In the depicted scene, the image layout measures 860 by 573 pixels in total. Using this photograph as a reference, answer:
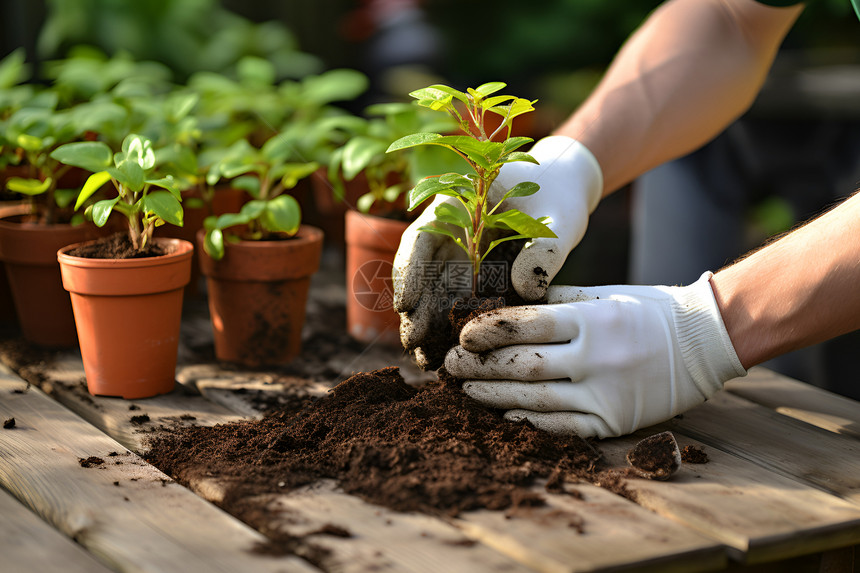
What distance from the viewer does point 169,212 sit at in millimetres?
1348

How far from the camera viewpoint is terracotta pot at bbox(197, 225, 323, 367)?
157 cm

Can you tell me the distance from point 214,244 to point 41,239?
0.37 meters

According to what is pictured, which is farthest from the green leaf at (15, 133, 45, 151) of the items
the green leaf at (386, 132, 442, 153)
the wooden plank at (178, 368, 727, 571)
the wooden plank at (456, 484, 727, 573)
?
the wooden plank at (456, 484, 727, 573)

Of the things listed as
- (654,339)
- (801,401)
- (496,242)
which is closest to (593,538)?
(654,339)

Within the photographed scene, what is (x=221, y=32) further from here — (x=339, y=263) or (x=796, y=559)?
(x=796, y=559)

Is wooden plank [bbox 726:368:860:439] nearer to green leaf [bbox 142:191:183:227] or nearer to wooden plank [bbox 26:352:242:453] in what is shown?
wooden plank [bbox 26:352:242:453]

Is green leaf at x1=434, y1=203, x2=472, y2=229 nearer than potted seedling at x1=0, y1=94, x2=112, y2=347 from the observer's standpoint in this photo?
Yes

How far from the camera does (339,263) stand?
235cm

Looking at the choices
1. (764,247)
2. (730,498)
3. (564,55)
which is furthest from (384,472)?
(564,55)

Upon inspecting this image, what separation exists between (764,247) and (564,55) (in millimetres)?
3120

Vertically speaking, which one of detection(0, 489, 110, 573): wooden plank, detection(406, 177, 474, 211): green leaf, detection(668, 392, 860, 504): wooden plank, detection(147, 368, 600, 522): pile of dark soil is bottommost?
detection(668, 392, 860, 504): wooden plank

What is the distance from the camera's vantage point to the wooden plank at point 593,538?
837mm

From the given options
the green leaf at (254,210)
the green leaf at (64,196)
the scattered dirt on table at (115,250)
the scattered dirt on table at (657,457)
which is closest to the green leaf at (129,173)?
the scattered dirt on table at (115,250)

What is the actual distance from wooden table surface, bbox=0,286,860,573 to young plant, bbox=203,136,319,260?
43 centimetres
